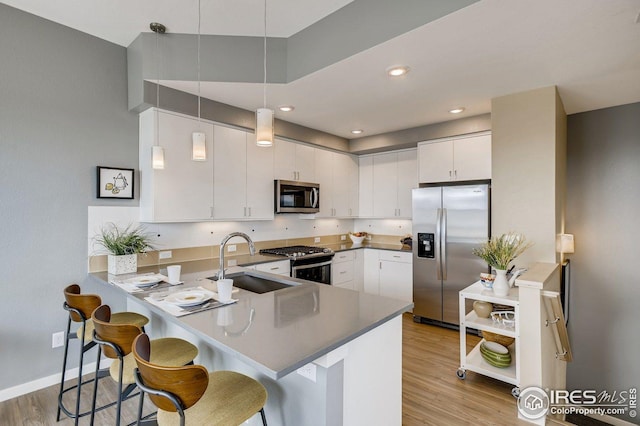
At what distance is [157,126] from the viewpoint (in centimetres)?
293

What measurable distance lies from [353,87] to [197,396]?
2641 mm

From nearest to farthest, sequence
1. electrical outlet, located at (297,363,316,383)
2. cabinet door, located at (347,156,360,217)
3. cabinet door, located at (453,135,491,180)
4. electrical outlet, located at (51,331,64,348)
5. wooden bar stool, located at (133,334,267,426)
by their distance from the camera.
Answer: wooden bar stool, located at (133,334,267,426) → electrical outlet, located at (297,363,316,383) → electrical outlet, located at (51,331,64,348) → cabinet door, located at (453,135,491,180) → cabinet door, located at (347,156,360,217)

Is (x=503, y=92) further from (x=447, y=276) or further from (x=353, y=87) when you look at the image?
(x=447, y=276)

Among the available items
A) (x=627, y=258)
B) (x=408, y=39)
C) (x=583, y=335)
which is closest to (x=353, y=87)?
(x=408, y=39)

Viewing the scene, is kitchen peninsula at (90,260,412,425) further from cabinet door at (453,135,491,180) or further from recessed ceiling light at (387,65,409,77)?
cabinet door at (453,135,491,180)

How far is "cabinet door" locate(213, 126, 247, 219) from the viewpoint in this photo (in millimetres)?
3408

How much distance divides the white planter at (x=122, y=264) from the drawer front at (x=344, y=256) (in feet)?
7.80

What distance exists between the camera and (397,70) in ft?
8.20

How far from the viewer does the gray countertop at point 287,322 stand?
1172 millimetres

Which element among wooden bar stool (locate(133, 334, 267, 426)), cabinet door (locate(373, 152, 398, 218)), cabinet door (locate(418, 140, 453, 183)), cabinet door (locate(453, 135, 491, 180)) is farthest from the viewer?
cabinet door (locate(373, 152, 398, 218))

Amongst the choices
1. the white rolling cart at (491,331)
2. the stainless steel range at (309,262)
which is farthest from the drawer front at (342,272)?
the white rolling cart at (491,331)

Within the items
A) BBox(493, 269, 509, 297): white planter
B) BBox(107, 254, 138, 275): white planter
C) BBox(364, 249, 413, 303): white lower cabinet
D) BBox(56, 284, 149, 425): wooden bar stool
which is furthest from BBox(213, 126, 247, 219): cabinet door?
BBox(493, 269, 509, 297): white planter

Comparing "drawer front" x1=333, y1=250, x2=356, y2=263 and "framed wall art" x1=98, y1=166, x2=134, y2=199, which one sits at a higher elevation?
"framed wall art" x1=98, y1=166, x2=134, y2=199

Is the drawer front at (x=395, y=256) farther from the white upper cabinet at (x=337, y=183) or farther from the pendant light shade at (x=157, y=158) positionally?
the pendant light shade at (x=157, y=158)
